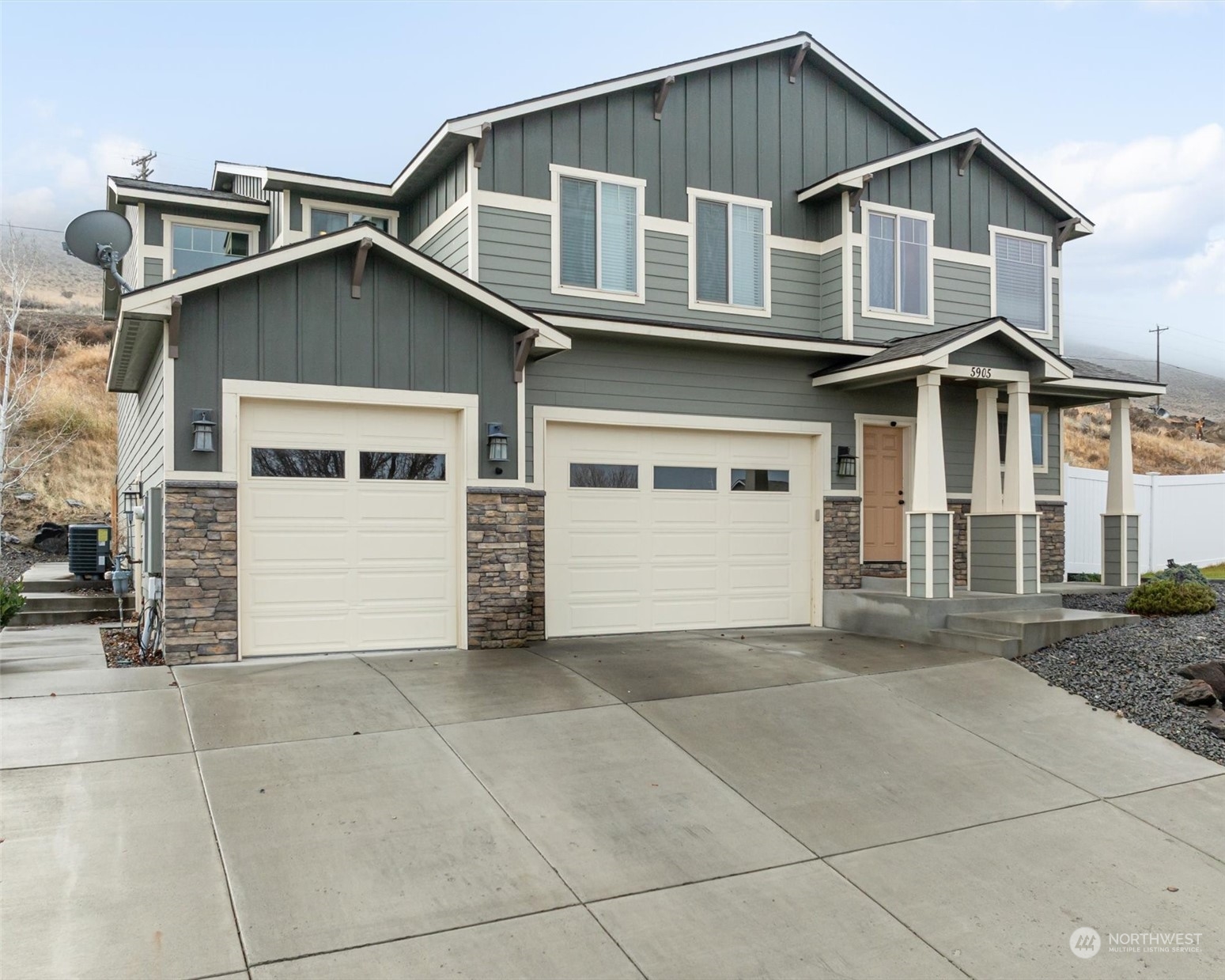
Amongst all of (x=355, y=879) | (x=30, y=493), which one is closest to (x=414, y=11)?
(x=30, y=493)

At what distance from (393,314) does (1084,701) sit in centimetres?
715

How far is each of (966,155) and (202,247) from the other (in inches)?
426

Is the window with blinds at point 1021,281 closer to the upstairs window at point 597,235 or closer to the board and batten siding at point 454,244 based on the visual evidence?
the upstairs window at point 597,235

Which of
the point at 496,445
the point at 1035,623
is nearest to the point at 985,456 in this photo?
the point at 1035,623

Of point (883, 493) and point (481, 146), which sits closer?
point (481, 146)

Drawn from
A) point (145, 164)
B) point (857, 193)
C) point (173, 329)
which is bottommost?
point (173, 329)

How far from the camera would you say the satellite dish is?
35.0ft

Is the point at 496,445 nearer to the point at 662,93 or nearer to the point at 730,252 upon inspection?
the point at 730,252

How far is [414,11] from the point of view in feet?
93.2

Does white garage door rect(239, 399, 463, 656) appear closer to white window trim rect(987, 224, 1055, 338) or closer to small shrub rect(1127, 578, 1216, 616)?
small shrub rect(1127, 578, 1216, 616)

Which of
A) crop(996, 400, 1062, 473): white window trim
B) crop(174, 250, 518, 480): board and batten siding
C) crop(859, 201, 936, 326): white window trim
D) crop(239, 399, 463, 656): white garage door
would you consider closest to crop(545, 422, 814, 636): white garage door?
crop(174, 250, 518, 480): board and batten siding

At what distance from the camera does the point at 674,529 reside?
1188 cm

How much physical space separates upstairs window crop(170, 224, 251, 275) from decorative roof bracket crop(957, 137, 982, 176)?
32.9 ft

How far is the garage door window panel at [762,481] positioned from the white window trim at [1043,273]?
4.09 metres
